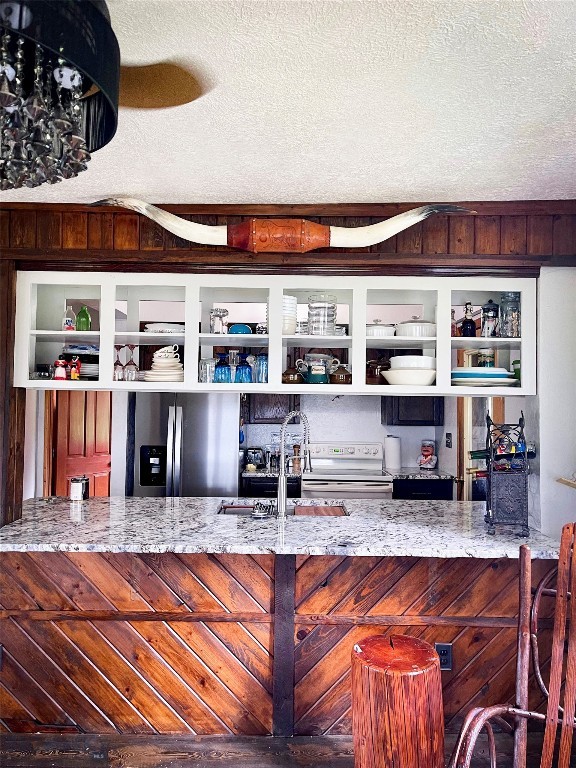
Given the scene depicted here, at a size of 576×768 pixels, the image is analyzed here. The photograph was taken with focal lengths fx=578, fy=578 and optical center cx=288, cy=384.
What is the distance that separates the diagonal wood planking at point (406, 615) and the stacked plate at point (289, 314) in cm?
117

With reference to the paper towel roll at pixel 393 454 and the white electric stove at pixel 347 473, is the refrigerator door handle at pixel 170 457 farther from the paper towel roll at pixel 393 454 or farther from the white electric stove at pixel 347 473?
the paper towel roll at pixel 393 454

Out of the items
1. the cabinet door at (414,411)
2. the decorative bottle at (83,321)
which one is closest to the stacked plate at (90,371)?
the decorative bottle at (83,321)

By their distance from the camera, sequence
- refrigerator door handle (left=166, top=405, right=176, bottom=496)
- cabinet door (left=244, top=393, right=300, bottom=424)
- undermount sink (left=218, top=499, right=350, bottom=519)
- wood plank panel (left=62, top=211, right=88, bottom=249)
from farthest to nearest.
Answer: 1. cabinet door (left=244, top=393, right=300, bottom=424)
2. refrigerator door handle (left=166, top=405, right=176, bottom=496)
3. undermount sink (left=218, top=499, right=350, bottom=519)
4. wood plank panel (left=62, top=211, right=88, bottom=249)

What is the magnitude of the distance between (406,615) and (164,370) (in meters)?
1.68

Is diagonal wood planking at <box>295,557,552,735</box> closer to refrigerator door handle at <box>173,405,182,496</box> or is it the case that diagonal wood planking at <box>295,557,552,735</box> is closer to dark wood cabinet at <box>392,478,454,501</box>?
refrigerator door handle at <box>173,405,182,496</box>

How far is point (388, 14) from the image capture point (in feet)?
4.72

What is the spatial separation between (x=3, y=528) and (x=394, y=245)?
7.78 feet

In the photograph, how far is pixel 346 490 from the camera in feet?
17.7

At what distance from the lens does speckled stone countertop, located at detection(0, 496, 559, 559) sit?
2.52 meters

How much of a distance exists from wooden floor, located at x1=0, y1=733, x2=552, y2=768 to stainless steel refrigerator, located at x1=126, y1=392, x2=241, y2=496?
2.06m

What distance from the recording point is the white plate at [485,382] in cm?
297

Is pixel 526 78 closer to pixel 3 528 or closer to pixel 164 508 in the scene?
pixel 164 508

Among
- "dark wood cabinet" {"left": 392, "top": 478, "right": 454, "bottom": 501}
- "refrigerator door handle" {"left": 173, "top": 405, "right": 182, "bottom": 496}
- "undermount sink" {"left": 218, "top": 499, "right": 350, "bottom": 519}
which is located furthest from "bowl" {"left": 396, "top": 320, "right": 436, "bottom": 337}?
"dark wood cabinet" {"left": 392, "top": 478, "right": 454, "bottom": 501}

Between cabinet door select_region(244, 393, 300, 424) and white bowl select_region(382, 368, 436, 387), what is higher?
white bowl select_region(382, 368, 436, 387)
